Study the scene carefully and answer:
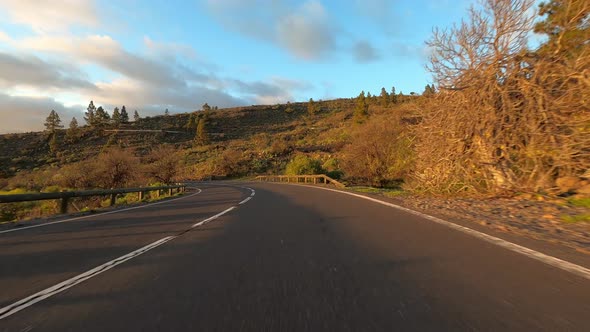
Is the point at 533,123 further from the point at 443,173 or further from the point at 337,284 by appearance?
the point at 337,284

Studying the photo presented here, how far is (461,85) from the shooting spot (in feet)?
46.8

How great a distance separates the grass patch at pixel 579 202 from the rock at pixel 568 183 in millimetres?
693

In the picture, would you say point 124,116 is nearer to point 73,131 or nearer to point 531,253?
point 73,131

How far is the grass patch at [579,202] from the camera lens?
10.4 m

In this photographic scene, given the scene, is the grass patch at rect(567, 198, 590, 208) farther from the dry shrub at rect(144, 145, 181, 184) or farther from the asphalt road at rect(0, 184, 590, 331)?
the dry shrub at rect(144, 145, 181, 184)

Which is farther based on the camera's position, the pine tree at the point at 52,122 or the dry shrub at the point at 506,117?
the pine tree at the point at 52,122

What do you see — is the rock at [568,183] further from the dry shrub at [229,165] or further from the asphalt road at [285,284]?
the dry shrub at [229,165]

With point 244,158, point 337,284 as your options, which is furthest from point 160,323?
point 244,158

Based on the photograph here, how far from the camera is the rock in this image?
11.7 metres

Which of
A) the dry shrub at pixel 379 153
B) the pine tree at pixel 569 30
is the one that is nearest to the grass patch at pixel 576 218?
the pine tree at pixel 569 30

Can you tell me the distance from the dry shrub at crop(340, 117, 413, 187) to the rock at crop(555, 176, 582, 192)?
14.7m

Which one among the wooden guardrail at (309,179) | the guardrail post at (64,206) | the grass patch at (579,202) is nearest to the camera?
the grass patch at (579,202)

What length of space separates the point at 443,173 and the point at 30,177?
118 feet

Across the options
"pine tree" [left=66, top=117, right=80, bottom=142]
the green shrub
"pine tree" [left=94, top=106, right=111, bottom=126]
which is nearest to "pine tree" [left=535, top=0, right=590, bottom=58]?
the green shrub
